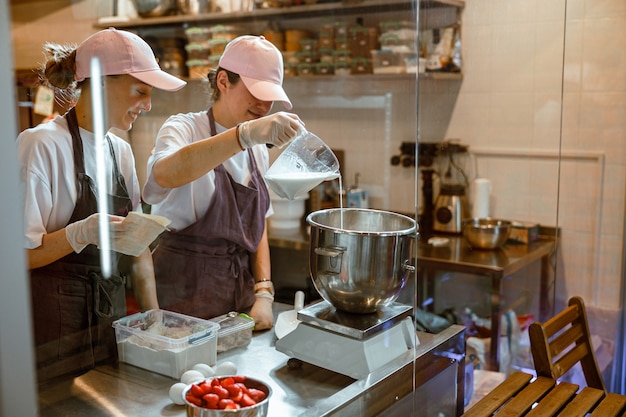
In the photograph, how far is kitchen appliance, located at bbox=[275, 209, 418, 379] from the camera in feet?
4.83

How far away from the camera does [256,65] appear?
5.03 feet

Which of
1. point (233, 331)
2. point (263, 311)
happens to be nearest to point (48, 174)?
point (233, 331)

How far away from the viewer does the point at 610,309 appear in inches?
117

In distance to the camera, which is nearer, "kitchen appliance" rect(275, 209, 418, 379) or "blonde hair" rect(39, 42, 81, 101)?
"blonde hair" rect(39, 42, 81, 101)

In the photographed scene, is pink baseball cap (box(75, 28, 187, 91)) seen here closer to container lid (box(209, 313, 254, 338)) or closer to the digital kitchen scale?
container lid (box(209, 313, 254, 338))

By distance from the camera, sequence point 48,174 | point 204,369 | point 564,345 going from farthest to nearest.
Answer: point 564,345, point 204,369, point 48,174

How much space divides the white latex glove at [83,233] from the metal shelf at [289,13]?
0.33 meters

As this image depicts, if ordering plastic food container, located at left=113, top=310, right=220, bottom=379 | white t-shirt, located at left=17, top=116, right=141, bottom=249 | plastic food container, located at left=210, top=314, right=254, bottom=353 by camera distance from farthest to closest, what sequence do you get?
plastic food container, located at left=210, top=314, right=254, bottom=353 < plastic food container, located at left=113, top=310, right=220, bottom=379 < white t-shirt, located at left=17, top=116, right=141, bottom=249

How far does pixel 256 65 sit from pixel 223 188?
29 centimetres

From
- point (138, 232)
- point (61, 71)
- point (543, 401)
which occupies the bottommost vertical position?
point (543, 401)

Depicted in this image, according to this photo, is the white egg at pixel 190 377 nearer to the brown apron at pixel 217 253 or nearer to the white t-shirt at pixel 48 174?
the brown apron at pixel 217 253

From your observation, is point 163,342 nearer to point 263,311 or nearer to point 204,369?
point 204,369

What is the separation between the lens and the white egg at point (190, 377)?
127cm

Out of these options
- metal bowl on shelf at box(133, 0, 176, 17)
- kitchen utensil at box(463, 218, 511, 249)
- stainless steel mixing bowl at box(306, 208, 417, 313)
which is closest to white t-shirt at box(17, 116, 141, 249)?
metal bowl on shelf at box(133, 0, 176, 17)
